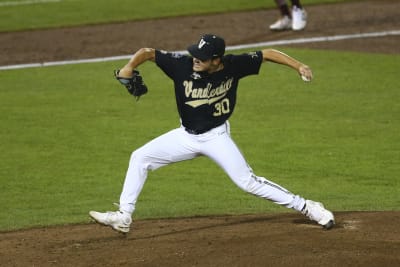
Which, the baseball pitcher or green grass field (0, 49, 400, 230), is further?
green grass field (0, 49, 400, 230)

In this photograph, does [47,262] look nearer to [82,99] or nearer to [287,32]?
[82,99]

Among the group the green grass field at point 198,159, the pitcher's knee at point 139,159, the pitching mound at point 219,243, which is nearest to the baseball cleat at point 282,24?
the green grass field at point 198,159

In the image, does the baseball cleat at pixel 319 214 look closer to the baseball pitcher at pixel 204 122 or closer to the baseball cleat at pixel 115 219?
the baseball pitcher at pixel 204 122

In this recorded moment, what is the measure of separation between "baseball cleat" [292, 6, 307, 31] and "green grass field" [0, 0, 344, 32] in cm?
297

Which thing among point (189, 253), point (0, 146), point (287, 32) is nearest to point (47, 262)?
point (189, 253)

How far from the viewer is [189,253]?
30.1 feet

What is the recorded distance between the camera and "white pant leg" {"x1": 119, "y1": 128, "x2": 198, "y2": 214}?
971cm

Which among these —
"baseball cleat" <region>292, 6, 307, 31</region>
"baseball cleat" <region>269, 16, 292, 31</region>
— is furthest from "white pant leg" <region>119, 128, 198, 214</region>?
"baseball cleat" <region>269, 16, 292, 31</region>

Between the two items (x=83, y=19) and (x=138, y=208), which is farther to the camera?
(x=83, y=19)

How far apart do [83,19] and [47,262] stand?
570 inches

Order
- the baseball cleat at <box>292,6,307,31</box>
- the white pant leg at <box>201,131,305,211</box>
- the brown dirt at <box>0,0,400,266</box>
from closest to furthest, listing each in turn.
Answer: the brown dirt at <box>0,0,400,266</box>
the white pant leg at <box>201,131,305,211</box>
the baseball cleat at <box>292,6,307,31</box>

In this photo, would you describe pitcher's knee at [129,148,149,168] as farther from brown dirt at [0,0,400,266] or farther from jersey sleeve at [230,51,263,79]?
jersey sleeve at [230,51,263,79]

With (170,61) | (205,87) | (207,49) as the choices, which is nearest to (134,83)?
(170,61)

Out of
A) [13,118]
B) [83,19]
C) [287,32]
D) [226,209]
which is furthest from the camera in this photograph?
[83,19]
